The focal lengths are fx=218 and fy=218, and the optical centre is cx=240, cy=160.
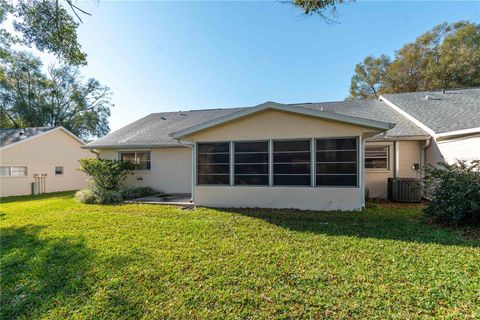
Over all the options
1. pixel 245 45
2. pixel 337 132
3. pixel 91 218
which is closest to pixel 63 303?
pixel 91 218

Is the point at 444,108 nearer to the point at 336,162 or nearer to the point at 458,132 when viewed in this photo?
the point at 458,132

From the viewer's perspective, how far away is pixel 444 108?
398 inches

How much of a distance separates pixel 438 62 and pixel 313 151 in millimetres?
19894

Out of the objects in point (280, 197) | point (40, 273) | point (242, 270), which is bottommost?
point (40, 273)

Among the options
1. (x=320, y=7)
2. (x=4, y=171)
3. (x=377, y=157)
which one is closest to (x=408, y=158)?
(x=377, y=157)

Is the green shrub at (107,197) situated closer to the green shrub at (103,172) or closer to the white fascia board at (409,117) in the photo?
the green shrub at (103,172)

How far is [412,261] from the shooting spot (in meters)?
3.70

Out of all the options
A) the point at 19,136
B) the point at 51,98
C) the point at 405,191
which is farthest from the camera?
the point at 51,98

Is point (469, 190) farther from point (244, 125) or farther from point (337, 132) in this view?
point (244, 125)

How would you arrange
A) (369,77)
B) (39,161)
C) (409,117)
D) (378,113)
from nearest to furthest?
(409,117) < (378,113) < (39,161) < (369,77)

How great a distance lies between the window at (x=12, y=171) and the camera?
1349 centimetres

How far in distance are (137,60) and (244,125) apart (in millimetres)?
7345

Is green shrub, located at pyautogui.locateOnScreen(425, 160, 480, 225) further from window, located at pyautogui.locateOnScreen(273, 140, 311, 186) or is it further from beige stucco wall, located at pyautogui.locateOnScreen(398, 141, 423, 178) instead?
window, located at pyautogui.locateOnScreen(273, 140, 311, 186)

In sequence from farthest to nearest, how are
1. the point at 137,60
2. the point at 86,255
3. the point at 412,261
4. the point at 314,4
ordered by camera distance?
the point at 137,60 → the point at 314,4 → the point at 86,255 → the point at 412,261
